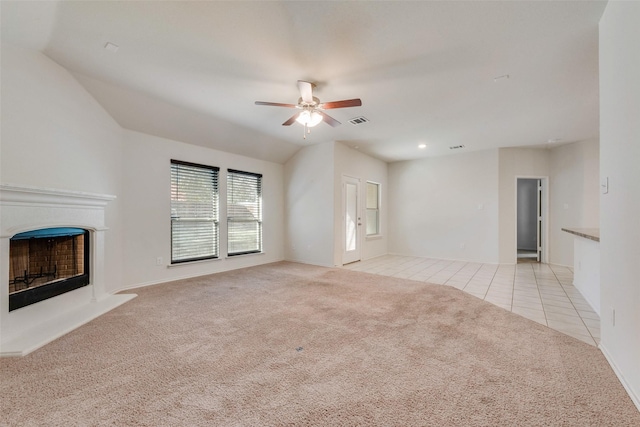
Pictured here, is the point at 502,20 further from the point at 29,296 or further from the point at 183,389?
the point at 29,296

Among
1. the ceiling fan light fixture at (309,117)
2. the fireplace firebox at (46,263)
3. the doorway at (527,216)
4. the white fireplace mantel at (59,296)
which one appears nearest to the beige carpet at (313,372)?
the white fireplace mantel at (59,296)

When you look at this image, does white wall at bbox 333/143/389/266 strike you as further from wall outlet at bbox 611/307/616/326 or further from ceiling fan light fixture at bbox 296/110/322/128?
wall outlet at bbox 611/307/616/326

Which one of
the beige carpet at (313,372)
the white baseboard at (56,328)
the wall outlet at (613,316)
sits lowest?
the beige carpet at (313,372)

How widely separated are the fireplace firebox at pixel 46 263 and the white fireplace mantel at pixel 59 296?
75 mm

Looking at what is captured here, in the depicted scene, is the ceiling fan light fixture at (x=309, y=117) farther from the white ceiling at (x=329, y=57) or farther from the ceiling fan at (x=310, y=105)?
the white ceiling at (x=329, y=57)

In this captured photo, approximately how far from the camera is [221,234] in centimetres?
514

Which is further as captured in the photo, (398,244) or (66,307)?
(398,244)

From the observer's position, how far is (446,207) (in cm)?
659

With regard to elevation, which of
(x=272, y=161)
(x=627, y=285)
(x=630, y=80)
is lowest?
(x=627, y=285)

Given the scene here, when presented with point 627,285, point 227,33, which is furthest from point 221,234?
point 627,285

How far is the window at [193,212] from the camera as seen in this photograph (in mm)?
4586

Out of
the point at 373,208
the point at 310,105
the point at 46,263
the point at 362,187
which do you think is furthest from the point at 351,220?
the point at 46,263

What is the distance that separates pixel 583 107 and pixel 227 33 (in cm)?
471

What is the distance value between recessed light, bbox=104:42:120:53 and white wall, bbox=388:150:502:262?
20.9ft
